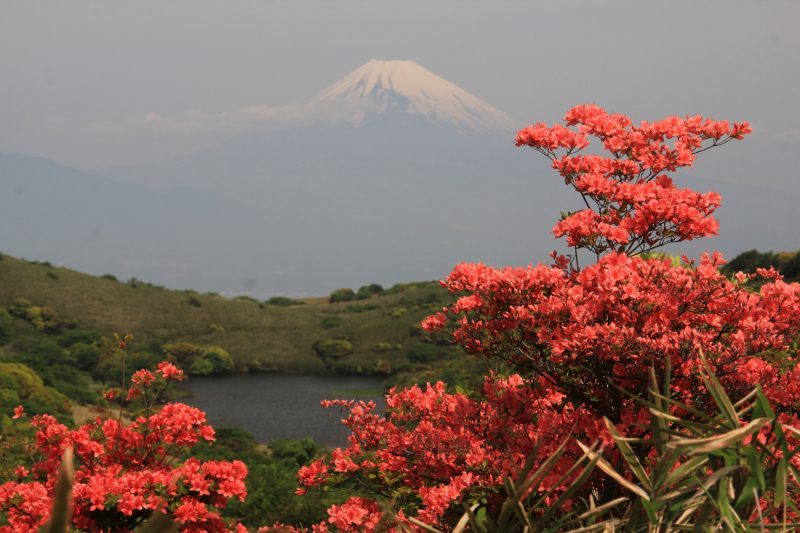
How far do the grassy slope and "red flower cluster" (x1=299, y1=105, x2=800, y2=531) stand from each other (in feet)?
167

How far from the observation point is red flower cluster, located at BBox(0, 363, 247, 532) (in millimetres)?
8031

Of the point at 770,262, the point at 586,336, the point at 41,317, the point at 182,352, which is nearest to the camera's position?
the point at 586,336

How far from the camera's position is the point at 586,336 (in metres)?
6.97

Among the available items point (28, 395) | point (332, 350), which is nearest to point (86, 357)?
point (332, 350)

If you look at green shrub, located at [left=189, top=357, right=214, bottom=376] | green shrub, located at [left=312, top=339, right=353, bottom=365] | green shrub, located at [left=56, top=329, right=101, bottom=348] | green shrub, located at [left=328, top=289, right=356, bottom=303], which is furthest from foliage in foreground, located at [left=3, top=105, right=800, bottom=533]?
green shrub, located at [left=328, top=289, right=356, bottom=303]

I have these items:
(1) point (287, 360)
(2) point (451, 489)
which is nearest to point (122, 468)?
(2) point (451, 489)

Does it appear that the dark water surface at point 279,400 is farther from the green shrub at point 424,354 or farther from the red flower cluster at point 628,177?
the red flower cluster at point 628,177

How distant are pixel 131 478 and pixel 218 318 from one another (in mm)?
67381

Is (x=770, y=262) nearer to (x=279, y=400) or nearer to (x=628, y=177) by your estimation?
(x=279, y=400)

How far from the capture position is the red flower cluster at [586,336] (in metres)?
7.09

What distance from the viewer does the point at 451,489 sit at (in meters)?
6.96

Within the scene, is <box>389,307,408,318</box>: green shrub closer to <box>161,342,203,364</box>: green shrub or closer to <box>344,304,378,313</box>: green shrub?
<box>344,304,378,313</box>: green shrub

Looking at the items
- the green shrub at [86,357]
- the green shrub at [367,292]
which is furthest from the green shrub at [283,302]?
the green shrub at [86,357]

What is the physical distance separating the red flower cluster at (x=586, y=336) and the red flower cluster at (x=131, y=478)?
127 cm
